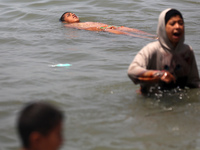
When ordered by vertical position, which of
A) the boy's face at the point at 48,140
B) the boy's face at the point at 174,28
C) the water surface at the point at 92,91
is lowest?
the water surface at the point at 92,91

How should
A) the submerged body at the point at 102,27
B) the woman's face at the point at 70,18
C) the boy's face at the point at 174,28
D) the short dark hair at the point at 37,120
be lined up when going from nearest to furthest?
the short dark hair at the point at 37,120 → the boy's face at the point at 174,28 → the submerged body at the point at 102,27 → the woman's face at the point at 70,18

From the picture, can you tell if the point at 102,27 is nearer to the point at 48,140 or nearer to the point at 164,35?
the point at 164,35

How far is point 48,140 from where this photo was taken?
237 cm

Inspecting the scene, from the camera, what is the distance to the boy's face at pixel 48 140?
2340mm

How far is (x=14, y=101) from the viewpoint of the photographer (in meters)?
5.18

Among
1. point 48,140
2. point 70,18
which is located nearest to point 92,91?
point 48,140

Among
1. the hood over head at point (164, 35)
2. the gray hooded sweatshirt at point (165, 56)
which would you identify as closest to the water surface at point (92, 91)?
the gray hooded sweatshirt at point (165, 56)

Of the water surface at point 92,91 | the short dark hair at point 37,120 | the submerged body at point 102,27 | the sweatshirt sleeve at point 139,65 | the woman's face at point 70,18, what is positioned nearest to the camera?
Result: the short dark hair at point 37,120

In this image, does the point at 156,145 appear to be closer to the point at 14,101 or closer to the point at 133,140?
the point at 133,140

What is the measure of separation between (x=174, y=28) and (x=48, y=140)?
2949 millimetres

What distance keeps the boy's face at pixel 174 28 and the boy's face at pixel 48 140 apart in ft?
9.37

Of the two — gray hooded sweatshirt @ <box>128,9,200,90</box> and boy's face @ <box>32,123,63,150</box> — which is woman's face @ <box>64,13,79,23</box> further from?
boy's face @ <box>32,123,63,150</box>

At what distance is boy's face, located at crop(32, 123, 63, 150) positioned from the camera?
2340mm

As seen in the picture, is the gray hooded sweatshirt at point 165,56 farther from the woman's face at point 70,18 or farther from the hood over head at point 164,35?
the woman's face at point 70,18
